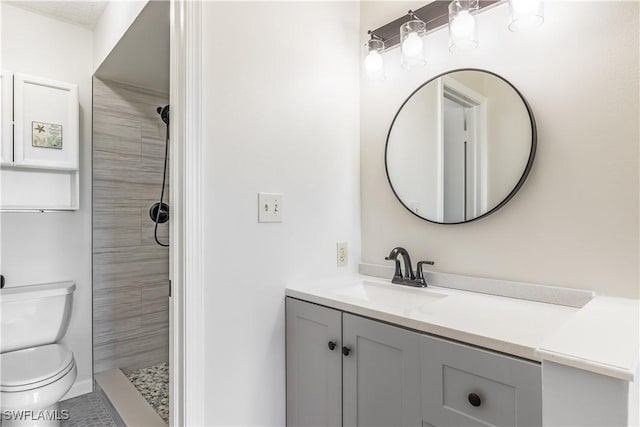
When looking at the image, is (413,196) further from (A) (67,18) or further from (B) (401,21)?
(A) (67,18)

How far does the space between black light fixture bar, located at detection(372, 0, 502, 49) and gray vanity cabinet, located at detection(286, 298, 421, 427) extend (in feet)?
4.24

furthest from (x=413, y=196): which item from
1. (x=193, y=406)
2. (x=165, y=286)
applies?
(x=165, y=286)

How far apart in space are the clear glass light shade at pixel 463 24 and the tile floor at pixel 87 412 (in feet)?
8.32

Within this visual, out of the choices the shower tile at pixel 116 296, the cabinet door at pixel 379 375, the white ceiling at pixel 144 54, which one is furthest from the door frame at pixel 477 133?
the shower tile at pixel 116 296

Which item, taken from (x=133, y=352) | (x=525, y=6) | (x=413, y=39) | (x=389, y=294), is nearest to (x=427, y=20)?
(x=413, y=39)

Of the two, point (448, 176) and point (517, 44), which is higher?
point (517, 44)

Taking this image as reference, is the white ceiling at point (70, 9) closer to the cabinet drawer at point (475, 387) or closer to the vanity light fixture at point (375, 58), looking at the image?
the vanity light fixture at point (375, 58)

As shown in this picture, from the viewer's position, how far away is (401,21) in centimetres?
162

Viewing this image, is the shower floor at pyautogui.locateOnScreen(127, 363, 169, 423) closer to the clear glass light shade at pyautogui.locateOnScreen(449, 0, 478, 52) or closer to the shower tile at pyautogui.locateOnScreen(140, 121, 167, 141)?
the shower tile at pyautogui.locateOnScreen(140, 121, 167, 141)

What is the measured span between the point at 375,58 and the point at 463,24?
43 centimetres

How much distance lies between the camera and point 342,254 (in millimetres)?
1749

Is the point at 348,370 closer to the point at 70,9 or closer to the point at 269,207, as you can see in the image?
the point at 269,207

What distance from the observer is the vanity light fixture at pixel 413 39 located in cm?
153

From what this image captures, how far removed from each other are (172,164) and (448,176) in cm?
111
